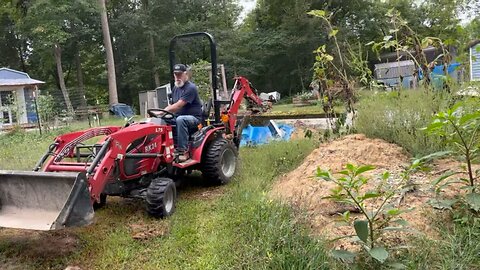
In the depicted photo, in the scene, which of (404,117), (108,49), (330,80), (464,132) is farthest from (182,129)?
(108,49)

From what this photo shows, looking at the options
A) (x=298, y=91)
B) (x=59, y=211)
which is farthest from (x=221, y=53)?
(x=59, y=211)

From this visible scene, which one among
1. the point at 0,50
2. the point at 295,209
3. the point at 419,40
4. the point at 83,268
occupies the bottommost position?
the point at 83,268

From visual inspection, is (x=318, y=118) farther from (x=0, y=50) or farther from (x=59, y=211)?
(x=0, y=50)

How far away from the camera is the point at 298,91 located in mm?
30656

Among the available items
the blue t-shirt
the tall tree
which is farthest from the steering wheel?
the tall tree

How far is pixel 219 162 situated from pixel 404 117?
2.30 meters

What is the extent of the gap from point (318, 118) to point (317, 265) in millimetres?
7374

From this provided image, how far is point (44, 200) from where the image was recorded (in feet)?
12.3

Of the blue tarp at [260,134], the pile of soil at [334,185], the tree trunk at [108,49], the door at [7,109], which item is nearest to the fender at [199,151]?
the pile of soil at [334,185]

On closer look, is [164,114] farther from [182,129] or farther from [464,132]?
[464,132]

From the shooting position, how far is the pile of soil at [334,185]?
324 centimetres

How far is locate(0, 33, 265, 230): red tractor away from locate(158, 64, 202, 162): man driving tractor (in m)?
0.11

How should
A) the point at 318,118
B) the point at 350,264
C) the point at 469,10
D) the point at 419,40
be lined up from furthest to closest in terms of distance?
the point at 318,118 < the point at 469,10 < the point at 419,40 < the point at 350,264

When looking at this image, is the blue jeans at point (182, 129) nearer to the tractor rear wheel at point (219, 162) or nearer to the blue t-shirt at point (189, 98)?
the blue t-shirt at point (189, 98)
